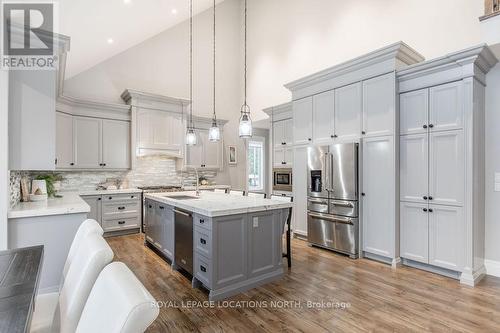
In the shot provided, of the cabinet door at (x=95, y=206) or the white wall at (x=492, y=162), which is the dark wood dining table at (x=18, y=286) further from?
the white wall at (x=492, y=162)

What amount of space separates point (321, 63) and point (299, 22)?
1.30 metres

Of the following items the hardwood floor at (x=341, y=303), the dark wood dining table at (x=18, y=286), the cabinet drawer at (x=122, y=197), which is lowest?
the hardwood floor at (x=341, y=303)

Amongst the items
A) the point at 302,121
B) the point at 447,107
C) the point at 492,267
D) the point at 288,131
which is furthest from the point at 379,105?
the point at 492,267

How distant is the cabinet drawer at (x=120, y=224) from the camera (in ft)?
16.4

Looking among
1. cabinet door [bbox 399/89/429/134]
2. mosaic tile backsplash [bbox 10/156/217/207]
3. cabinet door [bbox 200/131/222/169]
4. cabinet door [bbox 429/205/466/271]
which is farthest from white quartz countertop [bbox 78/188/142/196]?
cabinet door [bbox 429/205/466/271]

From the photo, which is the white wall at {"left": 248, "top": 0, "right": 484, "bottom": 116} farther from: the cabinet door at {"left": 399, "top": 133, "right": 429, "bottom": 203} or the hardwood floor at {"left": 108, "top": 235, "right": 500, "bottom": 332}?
the hardwood floor at {"left": 108, "top": 235, "right": 500, "bottom": 332}

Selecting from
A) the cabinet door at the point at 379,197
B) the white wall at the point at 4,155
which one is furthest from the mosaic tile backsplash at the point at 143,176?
the cabinet door at the point at 379,197

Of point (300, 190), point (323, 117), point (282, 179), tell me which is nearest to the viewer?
point (323, 117)

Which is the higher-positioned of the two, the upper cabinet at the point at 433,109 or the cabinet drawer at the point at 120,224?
the upper cabinet at the point at 433,109

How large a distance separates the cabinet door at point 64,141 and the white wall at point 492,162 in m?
6.47

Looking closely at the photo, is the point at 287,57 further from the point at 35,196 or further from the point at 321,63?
the point at 35,196

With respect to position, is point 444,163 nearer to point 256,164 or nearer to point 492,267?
point 492,267

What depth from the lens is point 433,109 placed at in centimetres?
327

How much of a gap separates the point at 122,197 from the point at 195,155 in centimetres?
202
